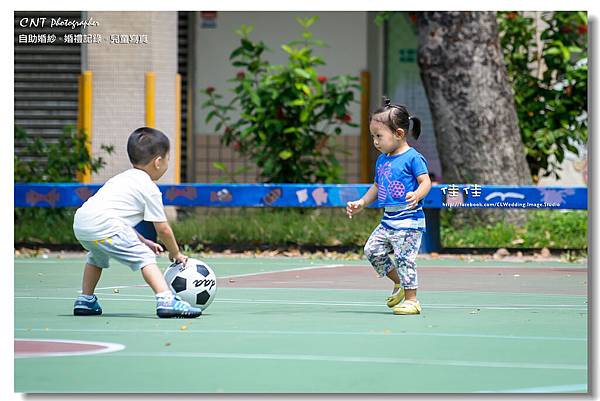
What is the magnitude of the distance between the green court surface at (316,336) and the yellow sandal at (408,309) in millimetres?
109

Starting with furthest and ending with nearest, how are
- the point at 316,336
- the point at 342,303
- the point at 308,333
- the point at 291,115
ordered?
the point at 291,115, the point at 342,303, the point at 308,333, the point at 316,336

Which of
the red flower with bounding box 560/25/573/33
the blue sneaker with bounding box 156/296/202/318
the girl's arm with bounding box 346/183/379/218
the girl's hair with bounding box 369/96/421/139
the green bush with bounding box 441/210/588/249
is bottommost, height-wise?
the green bush with bounding box 441/210/588/249

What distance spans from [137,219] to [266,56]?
424 inches

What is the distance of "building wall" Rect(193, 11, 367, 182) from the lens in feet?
61.9

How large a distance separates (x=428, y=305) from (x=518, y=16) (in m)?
8.88

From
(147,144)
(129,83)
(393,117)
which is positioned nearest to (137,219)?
(147,144)

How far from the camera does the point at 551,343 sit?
722cm

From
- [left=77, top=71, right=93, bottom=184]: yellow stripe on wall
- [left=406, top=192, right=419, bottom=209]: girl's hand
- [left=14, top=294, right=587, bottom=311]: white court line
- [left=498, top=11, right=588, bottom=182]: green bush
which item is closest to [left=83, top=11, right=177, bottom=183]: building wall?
[left=77, top=71, right=93, bottom=184]: yellow stripe on wall

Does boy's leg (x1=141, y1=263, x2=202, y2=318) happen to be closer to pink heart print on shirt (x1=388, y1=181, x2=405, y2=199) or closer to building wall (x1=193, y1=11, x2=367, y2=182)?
pink heart print on shirt (x1=388, y1=181, x2=405, y2=199)

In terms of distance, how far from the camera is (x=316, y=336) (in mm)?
7430

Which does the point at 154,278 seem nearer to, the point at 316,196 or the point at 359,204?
the point at 359,204

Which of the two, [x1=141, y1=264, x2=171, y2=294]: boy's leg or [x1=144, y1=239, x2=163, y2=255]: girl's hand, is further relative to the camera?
[x1=144, y1=239, x2=163, y2=255]: girl's hand

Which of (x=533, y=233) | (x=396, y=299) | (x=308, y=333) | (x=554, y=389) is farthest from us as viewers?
(x=533, y=233)

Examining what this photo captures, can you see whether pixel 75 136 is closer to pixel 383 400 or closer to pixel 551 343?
pixel 551 343
